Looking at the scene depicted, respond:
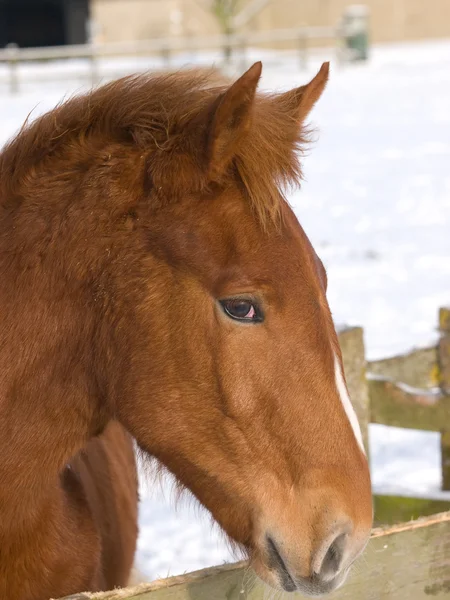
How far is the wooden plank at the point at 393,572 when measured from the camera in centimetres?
187

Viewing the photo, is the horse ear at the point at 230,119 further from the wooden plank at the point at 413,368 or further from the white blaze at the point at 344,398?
the wooden plank at the point at 413,368

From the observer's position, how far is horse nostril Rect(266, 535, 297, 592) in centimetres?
182

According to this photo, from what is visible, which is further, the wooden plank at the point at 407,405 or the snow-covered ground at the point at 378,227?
the snow-covered ground at the point at 378,227

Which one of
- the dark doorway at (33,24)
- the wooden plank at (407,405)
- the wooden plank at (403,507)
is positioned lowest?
the dark doorway at (33,24)

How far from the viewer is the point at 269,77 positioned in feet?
65.6

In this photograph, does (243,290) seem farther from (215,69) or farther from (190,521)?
(190,521)

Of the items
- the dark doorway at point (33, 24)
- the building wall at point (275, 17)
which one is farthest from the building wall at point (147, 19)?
the dark doorway at point (33, 24)

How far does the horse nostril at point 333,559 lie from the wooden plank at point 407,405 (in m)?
1.89

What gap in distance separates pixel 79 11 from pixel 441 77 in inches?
583

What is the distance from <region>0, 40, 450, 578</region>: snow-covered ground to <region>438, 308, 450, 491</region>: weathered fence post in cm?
12

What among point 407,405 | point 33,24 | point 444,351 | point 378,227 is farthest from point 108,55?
point 407,405

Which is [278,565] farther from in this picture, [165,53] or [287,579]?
[165,53]

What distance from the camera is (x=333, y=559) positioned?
177 centimetres

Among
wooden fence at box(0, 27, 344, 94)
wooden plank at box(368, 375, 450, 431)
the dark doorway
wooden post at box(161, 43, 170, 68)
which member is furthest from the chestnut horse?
the dark doorway
